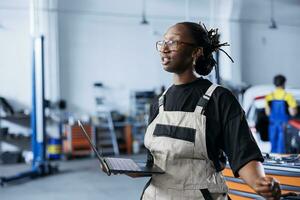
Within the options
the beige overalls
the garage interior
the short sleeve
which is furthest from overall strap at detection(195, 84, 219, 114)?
the garage interior

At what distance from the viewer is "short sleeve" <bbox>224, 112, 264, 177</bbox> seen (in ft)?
4.53

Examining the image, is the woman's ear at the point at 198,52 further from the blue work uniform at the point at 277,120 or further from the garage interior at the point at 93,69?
the garage interior at the point at 93,69

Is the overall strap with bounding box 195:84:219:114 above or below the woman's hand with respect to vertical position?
above

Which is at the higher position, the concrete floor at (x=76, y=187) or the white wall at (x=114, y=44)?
the white wall at (x=114, y=44)

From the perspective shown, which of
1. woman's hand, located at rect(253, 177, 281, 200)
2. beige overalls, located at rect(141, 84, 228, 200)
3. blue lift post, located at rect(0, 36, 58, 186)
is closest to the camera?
woman's hand, located at rect(253, 177, 281, 200)

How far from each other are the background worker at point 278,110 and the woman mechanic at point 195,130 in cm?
466

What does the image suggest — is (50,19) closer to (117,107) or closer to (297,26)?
(117,107)

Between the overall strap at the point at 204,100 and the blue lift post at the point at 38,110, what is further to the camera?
the blue lift post at the point at 38,110

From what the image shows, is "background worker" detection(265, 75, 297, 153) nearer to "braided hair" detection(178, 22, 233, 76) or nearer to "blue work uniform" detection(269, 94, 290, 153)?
"blue work uniform" detection(269, 94, 290, 153)

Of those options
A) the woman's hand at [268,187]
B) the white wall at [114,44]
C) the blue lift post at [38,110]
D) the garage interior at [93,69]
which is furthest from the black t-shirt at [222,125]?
the white wall at [114,44]

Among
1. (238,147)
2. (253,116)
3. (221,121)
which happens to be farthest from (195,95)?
(253,116)

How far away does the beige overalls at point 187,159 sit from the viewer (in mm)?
1481

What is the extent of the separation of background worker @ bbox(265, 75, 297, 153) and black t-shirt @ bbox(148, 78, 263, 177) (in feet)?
15.4

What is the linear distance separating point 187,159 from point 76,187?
15.0ft
